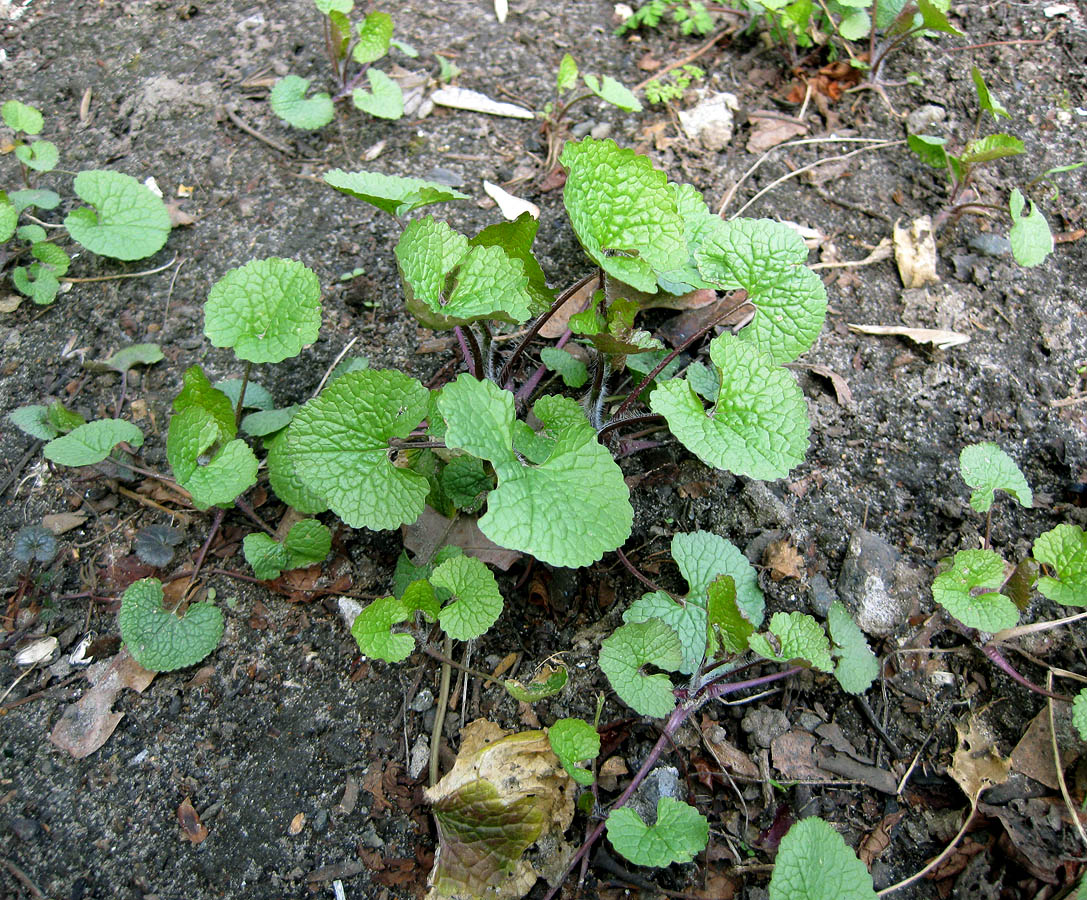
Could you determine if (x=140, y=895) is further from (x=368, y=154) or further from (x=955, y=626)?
(x=368, y=154)

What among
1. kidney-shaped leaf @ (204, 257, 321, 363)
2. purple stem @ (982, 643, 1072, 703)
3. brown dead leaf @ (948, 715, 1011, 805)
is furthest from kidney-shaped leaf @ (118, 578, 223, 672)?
purple stem @ (982, 643, 1072, 703)

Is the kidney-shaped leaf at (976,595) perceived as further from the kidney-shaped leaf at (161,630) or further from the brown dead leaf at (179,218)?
the brown dead leaf at (179,218)

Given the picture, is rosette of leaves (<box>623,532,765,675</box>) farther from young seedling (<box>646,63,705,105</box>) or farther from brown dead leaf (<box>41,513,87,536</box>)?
young seedling (<box>646,63,705,105</box>)

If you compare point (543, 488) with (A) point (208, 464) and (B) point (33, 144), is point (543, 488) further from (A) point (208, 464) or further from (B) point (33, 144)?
(B) point (33, 144)

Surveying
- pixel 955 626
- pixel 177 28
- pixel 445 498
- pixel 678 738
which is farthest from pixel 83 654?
pixel 177 28

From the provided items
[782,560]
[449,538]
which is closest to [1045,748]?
[782,560]
